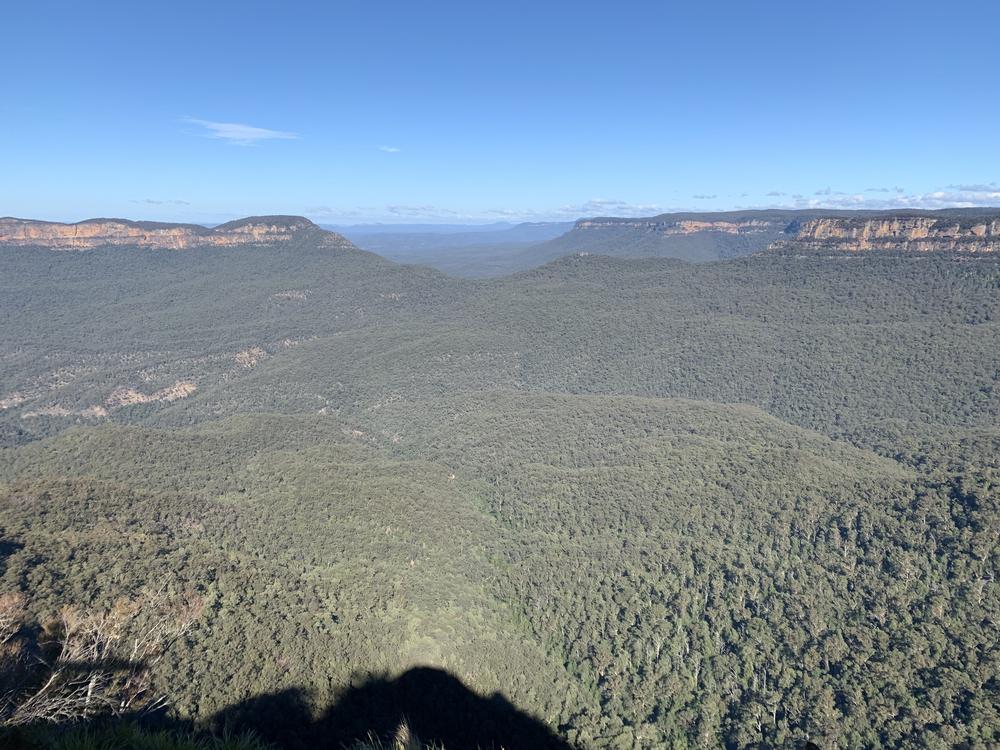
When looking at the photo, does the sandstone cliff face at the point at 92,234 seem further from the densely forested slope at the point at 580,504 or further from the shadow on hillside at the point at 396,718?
the shadow on hillside at the point at 396,718

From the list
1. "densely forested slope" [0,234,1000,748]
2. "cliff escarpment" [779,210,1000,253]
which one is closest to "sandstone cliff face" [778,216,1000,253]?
"cliff escarpment" [779,210,1000,253]

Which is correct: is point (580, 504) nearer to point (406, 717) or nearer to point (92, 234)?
point (406, 717)

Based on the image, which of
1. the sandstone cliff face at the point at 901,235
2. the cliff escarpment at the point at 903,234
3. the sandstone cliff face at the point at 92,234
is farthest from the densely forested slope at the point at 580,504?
the sandstone cliff face at the point at 92,234

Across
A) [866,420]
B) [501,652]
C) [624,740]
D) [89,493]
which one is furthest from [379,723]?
[866,420]

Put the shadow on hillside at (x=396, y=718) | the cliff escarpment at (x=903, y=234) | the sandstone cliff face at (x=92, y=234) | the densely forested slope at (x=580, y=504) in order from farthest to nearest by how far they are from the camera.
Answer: the sandstone cliff face at (x=92, y=234) < the cliff escarpment at (x=903, y=234) < the densely forested slope at (x=580, y=504) < the shadow on hillside at (x=396, y=718)

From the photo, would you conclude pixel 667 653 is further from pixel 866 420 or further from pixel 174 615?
pixel 866 420
